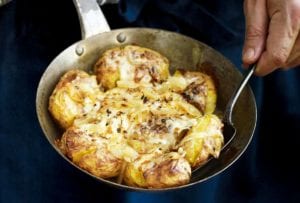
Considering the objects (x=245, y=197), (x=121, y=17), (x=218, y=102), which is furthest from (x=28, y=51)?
(x=245, y=197)

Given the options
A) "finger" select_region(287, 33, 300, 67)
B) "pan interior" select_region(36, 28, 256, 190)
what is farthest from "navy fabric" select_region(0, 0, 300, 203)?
"finger" select_region(287, 33, 300, 67)

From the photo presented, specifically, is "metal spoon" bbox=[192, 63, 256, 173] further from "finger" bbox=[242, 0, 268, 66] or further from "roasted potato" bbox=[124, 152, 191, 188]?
"roasted potato" bbox=[124, 152, 191, 188]

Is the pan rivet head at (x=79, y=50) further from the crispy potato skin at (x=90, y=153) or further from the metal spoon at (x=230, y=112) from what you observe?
the metal spoon at (x=230, y=112)

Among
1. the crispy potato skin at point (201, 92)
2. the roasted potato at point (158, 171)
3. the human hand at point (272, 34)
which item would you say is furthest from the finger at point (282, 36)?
the roasted potato at point (158, 171)

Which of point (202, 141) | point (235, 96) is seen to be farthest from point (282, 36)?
point (202, 141)

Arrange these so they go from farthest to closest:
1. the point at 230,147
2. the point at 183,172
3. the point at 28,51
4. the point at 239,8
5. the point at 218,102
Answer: the point at 239,8 < the point at 28,51 < the point at 218,102 < the point at 230,147 < the point at 183,172

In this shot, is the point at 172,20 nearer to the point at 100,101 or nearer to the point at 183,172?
the point at 100,101
